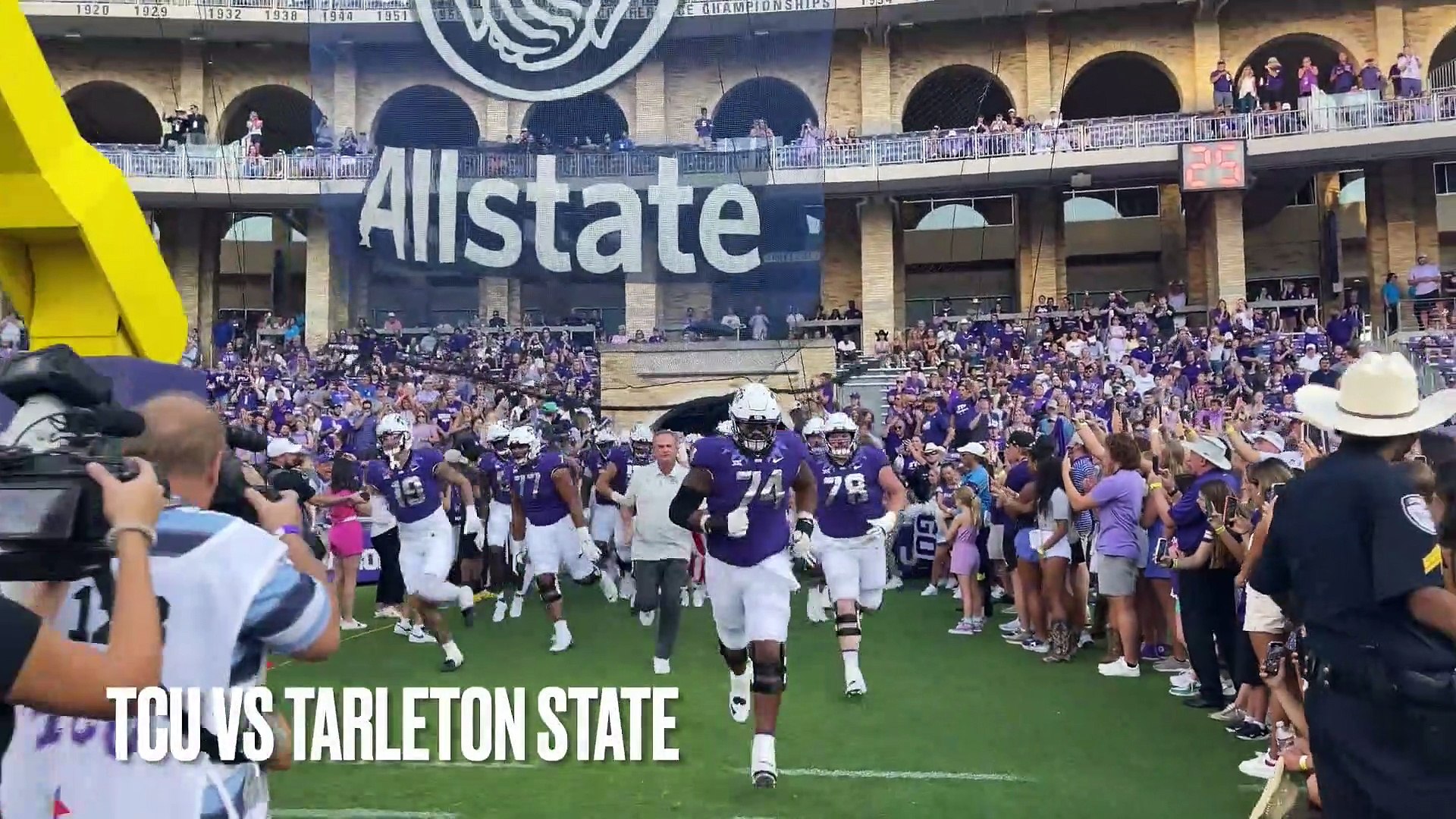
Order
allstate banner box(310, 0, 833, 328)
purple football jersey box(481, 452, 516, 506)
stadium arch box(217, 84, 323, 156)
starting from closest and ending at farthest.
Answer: purple football jersey box(481, 452, 516, 506) < allstate banner box(310, 0, 833, 328) < stadium arch box(217, 84, 323, 156)

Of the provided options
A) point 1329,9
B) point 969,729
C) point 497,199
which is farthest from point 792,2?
point 969,729

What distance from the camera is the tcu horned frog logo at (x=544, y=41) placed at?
18297 millimetres

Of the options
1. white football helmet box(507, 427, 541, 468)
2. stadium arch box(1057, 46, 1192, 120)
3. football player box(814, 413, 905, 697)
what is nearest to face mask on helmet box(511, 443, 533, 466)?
white football helmet box(507, 427, 541, 468)

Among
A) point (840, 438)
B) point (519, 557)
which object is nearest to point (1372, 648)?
point (840, 438)

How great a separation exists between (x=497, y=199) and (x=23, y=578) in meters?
15.6

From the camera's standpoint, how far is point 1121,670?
9.41 m

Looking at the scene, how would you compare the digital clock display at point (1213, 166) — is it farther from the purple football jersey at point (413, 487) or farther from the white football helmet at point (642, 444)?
the purple football jersey at point (413, 487)

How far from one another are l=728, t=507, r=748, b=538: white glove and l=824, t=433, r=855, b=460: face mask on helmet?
9.04 feet

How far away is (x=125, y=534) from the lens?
2.14m

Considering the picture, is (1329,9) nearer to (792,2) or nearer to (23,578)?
(792,2)

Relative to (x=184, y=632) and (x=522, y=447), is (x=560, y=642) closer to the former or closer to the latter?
(x=522, y=447)

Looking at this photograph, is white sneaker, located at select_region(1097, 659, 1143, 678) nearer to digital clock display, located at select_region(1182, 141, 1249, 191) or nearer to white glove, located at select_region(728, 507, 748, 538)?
white glove, located at select_region(728, 507, 748, 538)

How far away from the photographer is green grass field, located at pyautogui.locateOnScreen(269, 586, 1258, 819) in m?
6.08

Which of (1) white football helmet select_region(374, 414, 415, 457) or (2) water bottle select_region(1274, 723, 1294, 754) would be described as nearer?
(2) water bottle select_region(1274, 723, 1294, 754)
